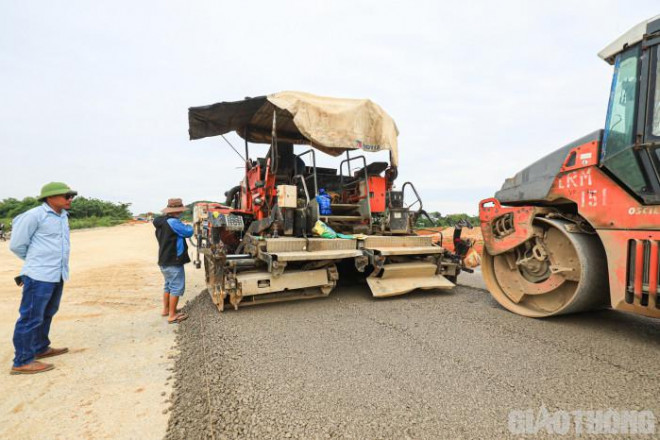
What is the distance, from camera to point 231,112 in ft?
18.9

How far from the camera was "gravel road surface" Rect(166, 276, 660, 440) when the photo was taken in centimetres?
192

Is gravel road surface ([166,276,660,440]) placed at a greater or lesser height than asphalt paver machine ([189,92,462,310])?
lesser

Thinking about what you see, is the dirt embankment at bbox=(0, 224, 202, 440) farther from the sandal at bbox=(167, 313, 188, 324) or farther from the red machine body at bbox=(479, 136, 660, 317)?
the red machine body at bbox=(479, 136, 660, 317)

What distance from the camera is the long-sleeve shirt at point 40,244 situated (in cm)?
286

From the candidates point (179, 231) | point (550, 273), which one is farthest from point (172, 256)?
point (550, 273)

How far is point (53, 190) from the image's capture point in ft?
9.93

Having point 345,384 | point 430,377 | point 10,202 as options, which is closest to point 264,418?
point 345,384

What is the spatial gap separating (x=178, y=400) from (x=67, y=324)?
277 cm

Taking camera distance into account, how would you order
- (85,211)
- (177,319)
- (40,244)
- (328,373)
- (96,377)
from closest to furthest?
(328,373), (96,377), (40,244), (177,319), (85,211)

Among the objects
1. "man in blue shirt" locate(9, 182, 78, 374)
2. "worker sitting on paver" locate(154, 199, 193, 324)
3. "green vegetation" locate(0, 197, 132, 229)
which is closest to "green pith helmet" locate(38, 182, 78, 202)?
"man in blue shirt" locate(9, 182, 78, 374)

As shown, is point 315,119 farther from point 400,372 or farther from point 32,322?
point 32,322

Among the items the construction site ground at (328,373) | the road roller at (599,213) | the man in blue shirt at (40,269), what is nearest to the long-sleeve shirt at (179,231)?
the construction site ground at (328,373)

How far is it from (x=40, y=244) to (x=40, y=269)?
227 mm

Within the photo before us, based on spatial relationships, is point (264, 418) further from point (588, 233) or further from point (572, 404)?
Answer: point (588, 233)
